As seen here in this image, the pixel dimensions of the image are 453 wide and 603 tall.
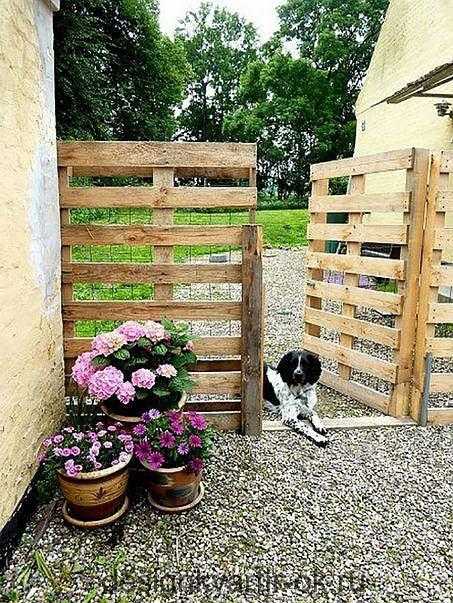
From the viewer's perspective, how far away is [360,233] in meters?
3.86

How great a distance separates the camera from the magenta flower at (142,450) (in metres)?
2.38

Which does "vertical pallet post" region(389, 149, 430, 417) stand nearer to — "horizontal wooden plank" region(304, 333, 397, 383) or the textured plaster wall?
"horizontal wooden plank" region(304, 333, 397, 383)

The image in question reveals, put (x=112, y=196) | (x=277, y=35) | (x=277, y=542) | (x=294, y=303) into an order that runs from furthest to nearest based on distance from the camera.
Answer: (x=277, y=35) → (x=294, y=303) → (x=112, y=196) → (x=277, y=542)

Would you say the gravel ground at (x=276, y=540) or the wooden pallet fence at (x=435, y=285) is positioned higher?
the wooden pallet fence at (x=435, y=285)

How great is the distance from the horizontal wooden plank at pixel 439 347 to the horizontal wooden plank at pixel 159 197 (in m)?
1.63

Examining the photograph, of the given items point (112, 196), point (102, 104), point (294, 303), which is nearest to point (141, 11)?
point (102, 104)

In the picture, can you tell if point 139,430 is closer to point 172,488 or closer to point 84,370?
point 172,488

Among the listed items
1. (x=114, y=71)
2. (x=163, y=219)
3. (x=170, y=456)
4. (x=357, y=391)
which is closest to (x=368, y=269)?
(x=357, y=391)

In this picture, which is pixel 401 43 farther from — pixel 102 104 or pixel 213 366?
pixel 213 366

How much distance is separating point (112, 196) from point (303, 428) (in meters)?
1.97

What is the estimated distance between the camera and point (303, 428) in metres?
3.38

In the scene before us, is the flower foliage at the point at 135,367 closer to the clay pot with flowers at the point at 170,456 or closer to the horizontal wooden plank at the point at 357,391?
the clay pot with flowers at the point at 170,456

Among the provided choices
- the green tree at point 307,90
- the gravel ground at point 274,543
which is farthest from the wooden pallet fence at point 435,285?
the green tree at point 307,90

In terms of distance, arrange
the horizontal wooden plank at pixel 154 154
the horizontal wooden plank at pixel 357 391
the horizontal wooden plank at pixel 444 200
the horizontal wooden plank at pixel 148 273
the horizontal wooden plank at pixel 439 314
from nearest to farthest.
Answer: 1. the horizontal wooden plank at pixel 154 154
2. the horizontal wooden plank at pixel 148 273
3. the horizontal wooden plank at pixel 444 200
4. the horizontal wooden plank at pixel 439 314
5. the horizontal wooden plank at pixel 357 391
